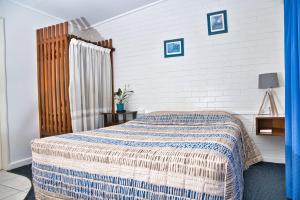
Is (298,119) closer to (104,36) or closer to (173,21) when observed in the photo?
(173,21)

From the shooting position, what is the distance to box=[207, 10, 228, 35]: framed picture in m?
3.09

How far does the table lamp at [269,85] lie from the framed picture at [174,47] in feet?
4.17

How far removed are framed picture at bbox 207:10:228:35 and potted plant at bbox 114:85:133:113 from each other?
5.74ft

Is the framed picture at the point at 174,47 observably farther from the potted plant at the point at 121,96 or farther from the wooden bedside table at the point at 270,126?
the wooden bedside table at the point at 270,126

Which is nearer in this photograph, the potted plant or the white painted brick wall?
the white painted brick wall

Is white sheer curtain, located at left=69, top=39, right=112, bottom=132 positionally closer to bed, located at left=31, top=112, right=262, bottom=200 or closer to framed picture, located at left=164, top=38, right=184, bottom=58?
framed picture, located at left=164, top=38, right=184, bottom=58

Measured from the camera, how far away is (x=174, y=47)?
11.4ft

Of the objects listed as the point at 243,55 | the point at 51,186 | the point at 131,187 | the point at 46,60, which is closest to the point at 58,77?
the point at 46,60

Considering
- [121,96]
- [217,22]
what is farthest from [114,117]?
[217,22]

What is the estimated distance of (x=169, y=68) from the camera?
3.53 meters

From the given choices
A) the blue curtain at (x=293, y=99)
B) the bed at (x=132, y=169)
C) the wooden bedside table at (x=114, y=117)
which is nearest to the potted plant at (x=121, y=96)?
the wooden bedside table at (x=114, y=117)

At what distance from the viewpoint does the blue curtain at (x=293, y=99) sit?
1.72 metres

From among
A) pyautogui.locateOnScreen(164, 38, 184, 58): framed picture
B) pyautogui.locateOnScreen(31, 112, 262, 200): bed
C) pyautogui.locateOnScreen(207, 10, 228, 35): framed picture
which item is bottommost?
pyautogui.locateOnScreen(31, 112, 262, 200): bed

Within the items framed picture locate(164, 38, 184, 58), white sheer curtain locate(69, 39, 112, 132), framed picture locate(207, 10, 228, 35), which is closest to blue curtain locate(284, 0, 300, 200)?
framed picture locate(207, 10, 228, 35)
